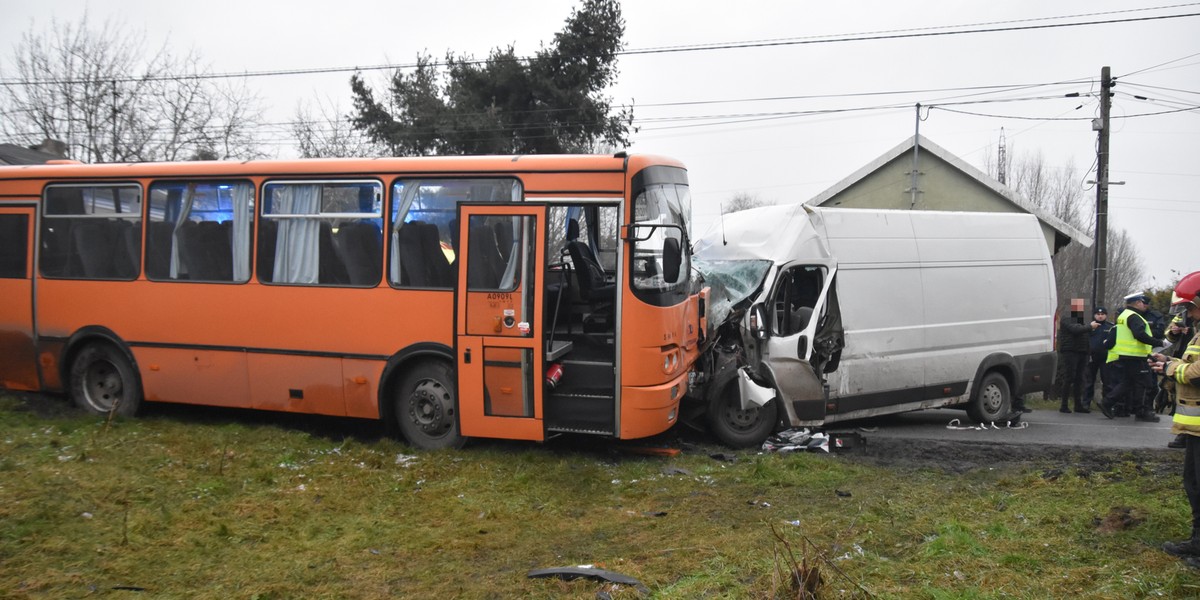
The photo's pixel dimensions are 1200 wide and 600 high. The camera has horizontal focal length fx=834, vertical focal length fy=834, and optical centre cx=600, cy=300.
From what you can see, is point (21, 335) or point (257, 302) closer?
point (257, 302)

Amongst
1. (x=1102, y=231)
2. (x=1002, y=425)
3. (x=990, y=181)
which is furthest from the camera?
(x=990, y=181)

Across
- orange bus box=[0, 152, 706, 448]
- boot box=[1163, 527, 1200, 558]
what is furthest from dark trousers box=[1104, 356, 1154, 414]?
boot box=[1163, 527, 1200, 558]

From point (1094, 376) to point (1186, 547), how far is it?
10347 mm

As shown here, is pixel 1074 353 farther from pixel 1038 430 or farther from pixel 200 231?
pixel 200 231

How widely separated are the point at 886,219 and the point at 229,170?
770 centimetres

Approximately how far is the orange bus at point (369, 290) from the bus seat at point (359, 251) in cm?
2

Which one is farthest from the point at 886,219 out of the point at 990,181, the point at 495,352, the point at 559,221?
the point at 990,181

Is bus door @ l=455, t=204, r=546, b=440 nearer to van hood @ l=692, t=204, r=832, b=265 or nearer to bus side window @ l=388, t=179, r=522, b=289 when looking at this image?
bus side window @ l=388, t=179, r=522, b=289

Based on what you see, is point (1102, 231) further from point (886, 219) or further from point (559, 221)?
point (559, 221)

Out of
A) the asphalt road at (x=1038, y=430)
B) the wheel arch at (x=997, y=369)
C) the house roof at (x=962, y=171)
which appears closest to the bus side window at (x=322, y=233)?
the asphalt road at (x=1038, y=430)

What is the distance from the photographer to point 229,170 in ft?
29.9

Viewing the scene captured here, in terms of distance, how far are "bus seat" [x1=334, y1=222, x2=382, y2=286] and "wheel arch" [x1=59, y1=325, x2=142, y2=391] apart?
2.95m

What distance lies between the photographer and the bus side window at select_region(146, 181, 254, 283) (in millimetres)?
9086

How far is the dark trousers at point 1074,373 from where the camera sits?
14039 millimetres
